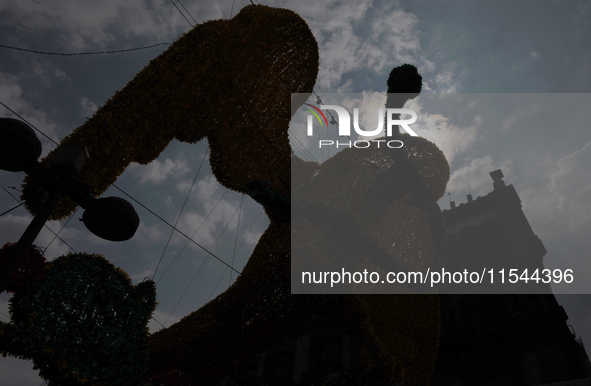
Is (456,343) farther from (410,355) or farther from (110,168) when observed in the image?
(110,168)

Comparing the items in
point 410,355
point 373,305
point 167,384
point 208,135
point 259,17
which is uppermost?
point 259,17

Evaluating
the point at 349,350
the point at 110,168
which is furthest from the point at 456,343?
the point at 110,168

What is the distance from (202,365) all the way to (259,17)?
5965mm

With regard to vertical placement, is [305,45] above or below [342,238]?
above

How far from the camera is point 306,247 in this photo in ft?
20.6

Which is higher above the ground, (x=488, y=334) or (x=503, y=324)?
(x=503, y=324)

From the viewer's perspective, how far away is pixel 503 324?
54.7 feet

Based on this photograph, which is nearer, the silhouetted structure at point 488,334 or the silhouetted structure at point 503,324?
the silhouetted structure at point 503,324

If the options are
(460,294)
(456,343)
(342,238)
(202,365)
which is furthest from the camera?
(460,294)

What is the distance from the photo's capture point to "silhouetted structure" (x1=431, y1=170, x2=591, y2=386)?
14.9 m

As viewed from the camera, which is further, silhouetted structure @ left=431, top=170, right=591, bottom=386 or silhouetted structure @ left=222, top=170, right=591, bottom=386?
silhouetted structure @ left=222, top=170, right=591, bottom=386

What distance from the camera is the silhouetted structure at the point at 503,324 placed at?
14.9 m

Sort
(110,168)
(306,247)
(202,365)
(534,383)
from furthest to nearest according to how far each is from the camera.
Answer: (534,383)
(306,247)
(202,365)
(110,168)

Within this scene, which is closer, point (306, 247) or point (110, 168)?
Result: point (110, 168)
